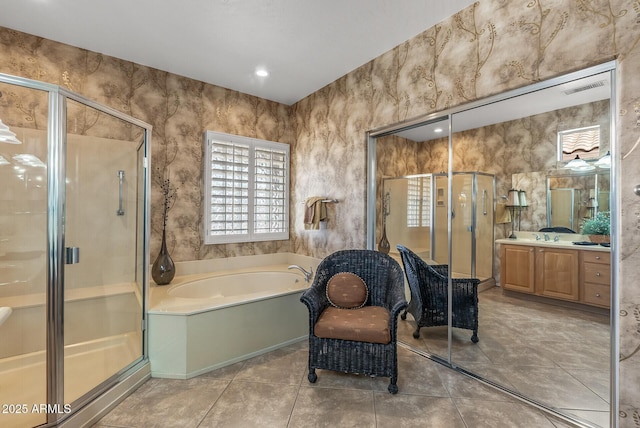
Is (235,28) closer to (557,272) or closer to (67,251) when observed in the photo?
(67,251)

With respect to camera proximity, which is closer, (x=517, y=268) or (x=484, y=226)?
(x=517, y=268)

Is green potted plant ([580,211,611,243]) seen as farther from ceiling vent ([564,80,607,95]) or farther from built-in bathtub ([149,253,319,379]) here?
built-in bathtub ([149,253,319,379])

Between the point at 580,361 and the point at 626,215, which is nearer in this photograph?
the point at 626,215

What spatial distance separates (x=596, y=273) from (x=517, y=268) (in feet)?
1.44

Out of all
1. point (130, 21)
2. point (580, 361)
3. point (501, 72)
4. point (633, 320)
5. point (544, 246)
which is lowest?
point (580, 361)

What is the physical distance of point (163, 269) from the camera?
2.91m

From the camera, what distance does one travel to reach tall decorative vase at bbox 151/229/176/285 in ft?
9.49

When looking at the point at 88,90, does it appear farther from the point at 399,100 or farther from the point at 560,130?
the point at 560,130

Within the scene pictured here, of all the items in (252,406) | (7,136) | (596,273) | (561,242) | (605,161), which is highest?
(7,136)

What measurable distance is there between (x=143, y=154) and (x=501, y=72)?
2.87m

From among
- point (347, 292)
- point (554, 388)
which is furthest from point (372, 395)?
point (554, 388)

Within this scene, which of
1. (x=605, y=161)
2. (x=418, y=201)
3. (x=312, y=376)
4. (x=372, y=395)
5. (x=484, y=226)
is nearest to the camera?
(x=605, y=161)

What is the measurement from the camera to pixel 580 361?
1.72 m

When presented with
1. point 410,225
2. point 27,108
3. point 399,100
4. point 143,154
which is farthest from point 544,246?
point 27,108
